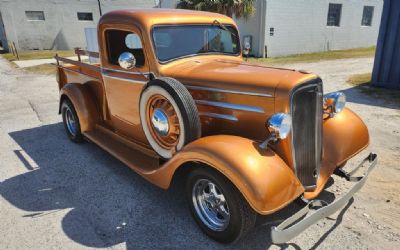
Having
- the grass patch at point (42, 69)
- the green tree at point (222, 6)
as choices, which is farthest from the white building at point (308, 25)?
the grass patch at point (42, 69)

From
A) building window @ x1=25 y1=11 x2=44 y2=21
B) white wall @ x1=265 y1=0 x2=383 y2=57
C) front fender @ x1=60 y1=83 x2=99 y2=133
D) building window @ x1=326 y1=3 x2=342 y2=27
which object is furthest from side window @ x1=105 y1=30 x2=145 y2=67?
building window @ x1=25 y1=11 x2=44 y2=21

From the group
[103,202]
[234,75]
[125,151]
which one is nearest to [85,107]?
[125,151]

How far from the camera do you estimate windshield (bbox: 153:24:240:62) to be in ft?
12.0

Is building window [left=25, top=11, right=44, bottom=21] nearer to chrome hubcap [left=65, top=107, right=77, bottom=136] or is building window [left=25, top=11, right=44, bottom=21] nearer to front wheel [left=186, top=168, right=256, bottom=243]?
chrome hubcap [left=65, top=107, right=77, bottom=136]

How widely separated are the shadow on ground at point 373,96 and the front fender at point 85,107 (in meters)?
6.03

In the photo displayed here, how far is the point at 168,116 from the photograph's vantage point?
3.30 metres

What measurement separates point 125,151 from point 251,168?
207 centimetres

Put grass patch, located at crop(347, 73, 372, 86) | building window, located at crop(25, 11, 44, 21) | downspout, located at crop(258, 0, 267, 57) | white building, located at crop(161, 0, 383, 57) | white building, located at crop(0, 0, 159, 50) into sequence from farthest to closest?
building window, located at crop(25, 11, 44, 21) → white building, located at crop(0, 0, 159, 50) → white building, located at crop(161, 0, 383, 57) → downspout, located at crop(258, 0, 267, 57) → grass patch, located at crop(347, 73, 372, 86)

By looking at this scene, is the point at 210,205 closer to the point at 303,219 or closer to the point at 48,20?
the point at 303,219

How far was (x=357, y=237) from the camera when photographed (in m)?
2.95

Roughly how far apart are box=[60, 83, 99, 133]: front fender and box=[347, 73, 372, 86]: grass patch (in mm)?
8036

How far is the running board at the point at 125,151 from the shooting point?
3.60m

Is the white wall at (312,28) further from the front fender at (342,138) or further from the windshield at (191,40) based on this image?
the front fender at (342,138)

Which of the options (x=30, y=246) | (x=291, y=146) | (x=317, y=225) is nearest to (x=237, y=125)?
(x=291, y=146)
